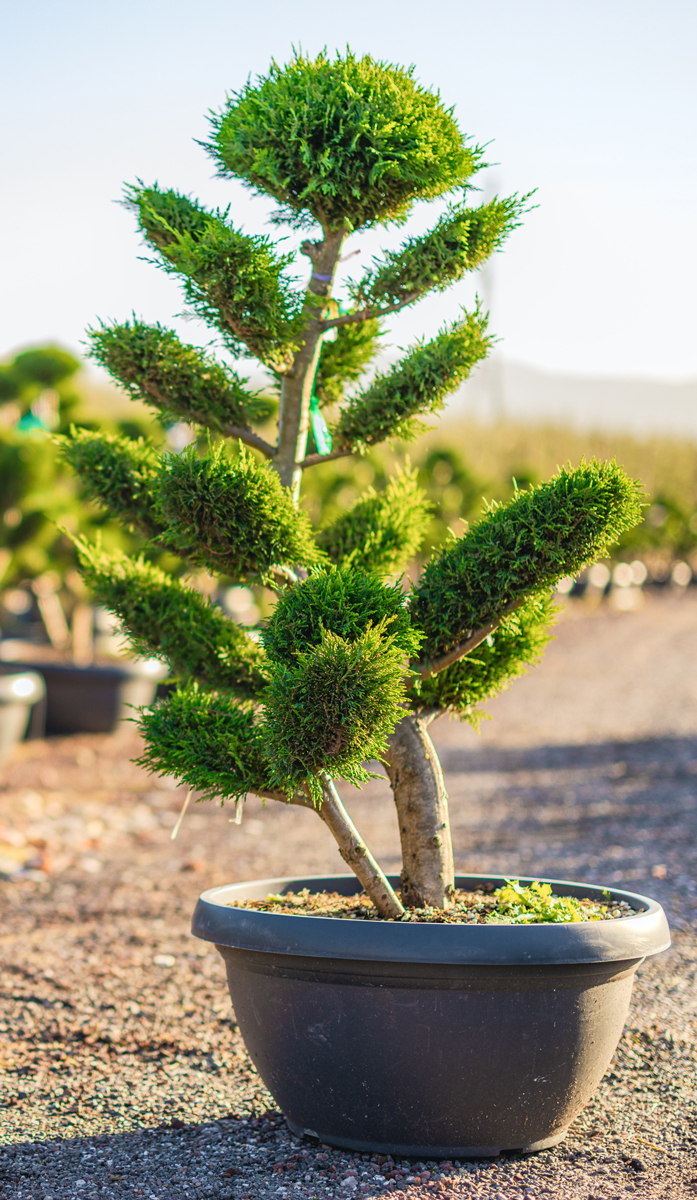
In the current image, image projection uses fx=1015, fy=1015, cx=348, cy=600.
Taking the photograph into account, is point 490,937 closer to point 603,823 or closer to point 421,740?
point 421,740

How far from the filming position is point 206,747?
2.37 metres

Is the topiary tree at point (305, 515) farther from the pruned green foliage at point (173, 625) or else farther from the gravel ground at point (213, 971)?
the gravel ground at point (213, 971)

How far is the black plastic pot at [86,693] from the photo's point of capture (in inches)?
364

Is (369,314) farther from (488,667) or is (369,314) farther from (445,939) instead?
(445,939)

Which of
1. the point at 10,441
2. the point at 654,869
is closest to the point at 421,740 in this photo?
the point at 654,869

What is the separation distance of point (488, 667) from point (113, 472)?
1141 mm

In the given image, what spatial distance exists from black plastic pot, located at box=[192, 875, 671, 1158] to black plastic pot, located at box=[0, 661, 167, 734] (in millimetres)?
7189

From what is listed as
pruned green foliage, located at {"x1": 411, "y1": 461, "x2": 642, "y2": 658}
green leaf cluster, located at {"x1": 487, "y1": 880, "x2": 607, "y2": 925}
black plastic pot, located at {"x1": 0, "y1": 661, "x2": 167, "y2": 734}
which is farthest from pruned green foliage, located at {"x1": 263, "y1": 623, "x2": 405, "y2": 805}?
black plastic pot, located at {"x1": 0, "y1": 661, "x2": 167, "y2": 734}

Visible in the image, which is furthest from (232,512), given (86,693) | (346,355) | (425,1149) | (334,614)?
(86,693)

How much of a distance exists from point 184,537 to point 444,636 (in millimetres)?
673

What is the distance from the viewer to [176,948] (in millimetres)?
4082

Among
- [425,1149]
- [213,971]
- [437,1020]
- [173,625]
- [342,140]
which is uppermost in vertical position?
[342,140]

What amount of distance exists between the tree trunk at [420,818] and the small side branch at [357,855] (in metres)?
0.17

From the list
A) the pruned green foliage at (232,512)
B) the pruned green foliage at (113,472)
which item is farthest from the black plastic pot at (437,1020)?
the pruned green foliage at (113,472)
